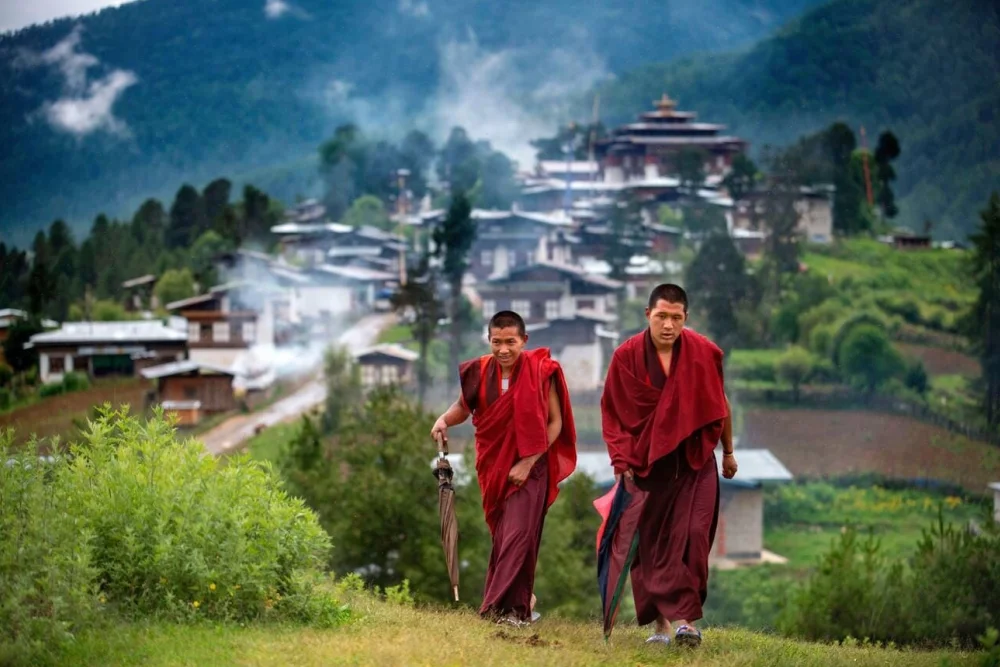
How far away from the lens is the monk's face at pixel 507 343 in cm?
817

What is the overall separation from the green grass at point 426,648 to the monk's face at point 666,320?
4.97 feet

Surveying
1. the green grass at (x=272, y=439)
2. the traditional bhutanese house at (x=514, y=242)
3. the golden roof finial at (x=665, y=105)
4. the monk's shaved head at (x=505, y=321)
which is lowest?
the green grass at (x=272, y=439)

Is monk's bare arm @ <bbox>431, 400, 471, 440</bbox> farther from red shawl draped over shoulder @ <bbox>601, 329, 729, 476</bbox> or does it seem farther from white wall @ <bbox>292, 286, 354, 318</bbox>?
white wall @ <bbox>292, 286, 354, 318</bbox>

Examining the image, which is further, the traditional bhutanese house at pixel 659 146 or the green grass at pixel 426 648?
the traditional bhutanese house at pixel 659 146

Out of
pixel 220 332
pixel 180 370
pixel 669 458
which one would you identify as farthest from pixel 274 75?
pixel 669 458

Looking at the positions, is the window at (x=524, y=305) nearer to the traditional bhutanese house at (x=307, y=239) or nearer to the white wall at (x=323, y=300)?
the white wall at (x=323, y=300)

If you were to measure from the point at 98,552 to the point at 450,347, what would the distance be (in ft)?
132

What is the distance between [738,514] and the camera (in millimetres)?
33219

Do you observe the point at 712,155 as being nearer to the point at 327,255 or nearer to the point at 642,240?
the point at 642,240

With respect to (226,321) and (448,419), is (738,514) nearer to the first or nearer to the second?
(226,321)

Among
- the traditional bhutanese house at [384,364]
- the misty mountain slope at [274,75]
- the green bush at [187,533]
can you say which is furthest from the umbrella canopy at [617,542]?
the misty mountain slope at [274,75]

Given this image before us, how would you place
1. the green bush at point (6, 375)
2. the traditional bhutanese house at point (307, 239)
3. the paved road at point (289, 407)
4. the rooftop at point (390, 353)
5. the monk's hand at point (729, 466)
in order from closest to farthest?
the monk's hand at point (729, 466) < the paved road at point (289, 407) < the green bush at point (6, 375) < the rooftop at point (390, 353) < the traditional bhutanese house at point (307, 239)

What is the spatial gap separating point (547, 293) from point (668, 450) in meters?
42.1

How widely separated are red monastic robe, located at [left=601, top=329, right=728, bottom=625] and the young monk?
20.2 inches
